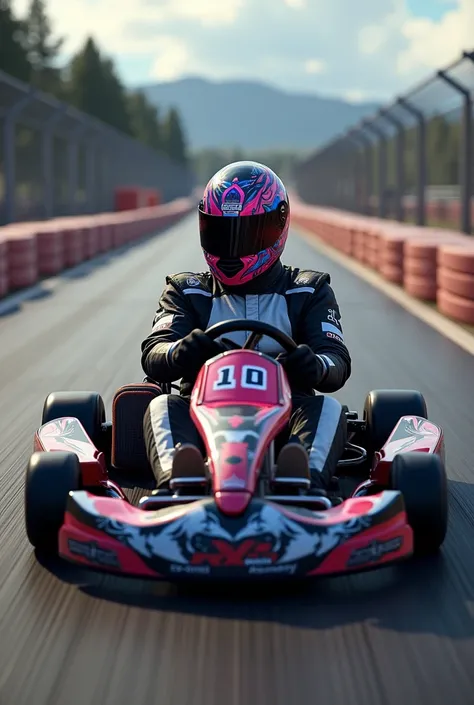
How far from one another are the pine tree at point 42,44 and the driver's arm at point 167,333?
91.4 metres

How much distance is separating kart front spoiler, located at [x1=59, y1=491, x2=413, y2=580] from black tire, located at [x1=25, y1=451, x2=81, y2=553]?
211 millimetres

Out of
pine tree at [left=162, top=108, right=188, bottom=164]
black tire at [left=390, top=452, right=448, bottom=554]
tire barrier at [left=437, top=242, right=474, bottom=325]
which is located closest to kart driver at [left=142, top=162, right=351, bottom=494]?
black tire at [left=390, top=452, right=448, bottom=554]

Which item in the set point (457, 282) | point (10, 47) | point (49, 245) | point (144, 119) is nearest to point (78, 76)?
point (10, 47)

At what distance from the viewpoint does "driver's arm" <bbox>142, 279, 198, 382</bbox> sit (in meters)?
4.74

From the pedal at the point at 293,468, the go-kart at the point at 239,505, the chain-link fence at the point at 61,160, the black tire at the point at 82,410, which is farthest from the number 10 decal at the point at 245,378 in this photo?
the chain-link fence at the point at 61,160

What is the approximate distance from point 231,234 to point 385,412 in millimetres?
1036

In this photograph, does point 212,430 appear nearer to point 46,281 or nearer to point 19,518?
point 19,518

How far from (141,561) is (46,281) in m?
15.4

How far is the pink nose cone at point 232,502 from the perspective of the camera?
144 inches

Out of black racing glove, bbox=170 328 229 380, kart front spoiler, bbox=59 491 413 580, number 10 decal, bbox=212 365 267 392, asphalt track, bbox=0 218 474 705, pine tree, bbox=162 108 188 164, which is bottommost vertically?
asphalt track, bbox=0 218 474 705

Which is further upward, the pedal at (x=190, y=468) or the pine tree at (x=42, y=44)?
the pine tree at (x=42, y=44)

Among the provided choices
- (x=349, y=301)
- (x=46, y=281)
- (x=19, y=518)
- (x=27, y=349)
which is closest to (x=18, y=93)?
(x=46, y=281)

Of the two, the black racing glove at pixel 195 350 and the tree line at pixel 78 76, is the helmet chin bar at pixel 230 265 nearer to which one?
the black racing glove at pixel 195 350

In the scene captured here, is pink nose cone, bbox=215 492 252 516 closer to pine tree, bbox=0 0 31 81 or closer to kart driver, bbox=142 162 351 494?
kart driver, bbox=142 162 351 494
